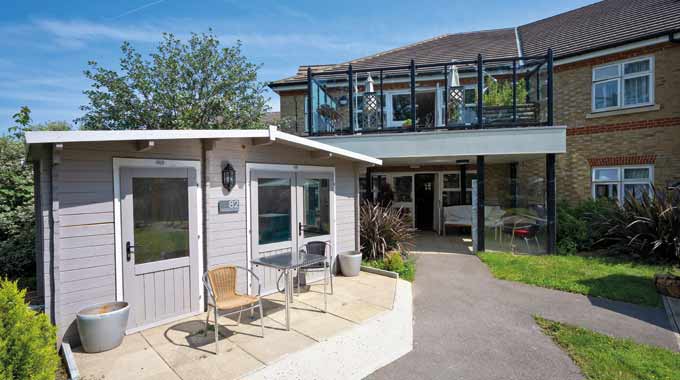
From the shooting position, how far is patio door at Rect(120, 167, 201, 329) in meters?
4.28

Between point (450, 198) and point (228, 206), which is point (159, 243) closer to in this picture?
point (228, 206)

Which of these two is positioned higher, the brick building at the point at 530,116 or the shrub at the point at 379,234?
the brick building at the point at 530,116

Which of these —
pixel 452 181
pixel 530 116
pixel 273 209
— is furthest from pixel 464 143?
pixel 273 209

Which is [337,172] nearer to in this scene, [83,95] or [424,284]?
[424,284]

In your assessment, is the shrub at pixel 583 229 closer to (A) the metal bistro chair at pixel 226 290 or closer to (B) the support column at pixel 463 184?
(B) the support column at pixel 463 184

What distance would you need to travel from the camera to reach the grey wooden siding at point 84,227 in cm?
380

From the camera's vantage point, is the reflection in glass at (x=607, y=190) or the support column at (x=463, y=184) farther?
the support column at (x=463, y=184)

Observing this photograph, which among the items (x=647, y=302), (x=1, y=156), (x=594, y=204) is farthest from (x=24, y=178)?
(x=594, y=204)

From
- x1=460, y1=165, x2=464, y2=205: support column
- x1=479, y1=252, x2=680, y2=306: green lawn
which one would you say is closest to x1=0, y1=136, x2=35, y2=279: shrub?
x1=479, y1=252, x2=680, y2=306: green lawn

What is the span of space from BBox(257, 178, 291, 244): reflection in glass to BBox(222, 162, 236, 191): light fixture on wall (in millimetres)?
508

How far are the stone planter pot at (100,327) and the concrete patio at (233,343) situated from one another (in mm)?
97

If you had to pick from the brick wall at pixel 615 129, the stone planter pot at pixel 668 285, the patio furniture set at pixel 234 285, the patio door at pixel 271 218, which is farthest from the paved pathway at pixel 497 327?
the brick wall at pixel 615 129

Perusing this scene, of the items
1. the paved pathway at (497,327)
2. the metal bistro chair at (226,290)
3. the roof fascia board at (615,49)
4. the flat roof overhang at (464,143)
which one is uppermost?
→ the roof fascia board at (615,49)

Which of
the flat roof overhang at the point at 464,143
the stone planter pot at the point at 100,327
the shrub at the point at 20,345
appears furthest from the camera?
the flat roof overhang at the point at 464,143
